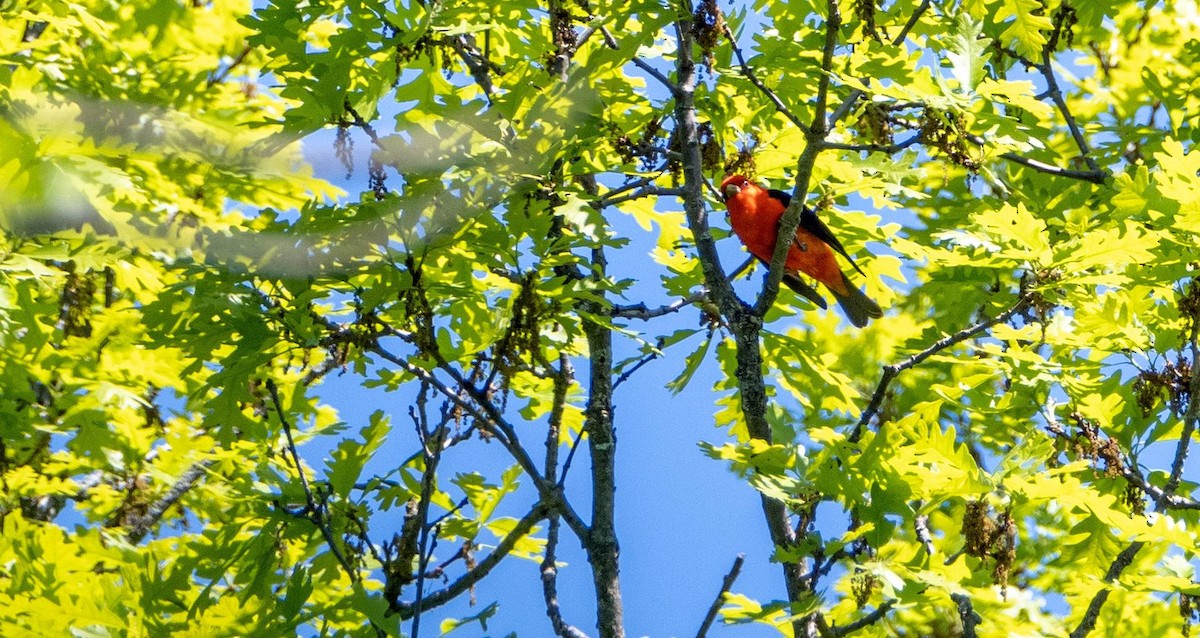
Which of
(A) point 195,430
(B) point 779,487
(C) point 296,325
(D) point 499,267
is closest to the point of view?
(B) point 779,487

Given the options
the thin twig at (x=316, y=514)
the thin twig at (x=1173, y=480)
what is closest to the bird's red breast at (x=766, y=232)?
the thin twig at (x=1173, y=480)

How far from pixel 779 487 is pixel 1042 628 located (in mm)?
1560

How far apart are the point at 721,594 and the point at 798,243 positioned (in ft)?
6.57

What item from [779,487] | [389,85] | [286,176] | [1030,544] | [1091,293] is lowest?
[779,487]

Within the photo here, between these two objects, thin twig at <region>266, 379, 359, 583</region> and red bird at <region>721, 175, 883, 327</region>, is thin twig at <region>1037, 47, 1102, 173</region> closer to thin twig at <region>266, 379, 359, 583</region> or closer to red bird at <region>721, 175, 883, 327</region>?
red bird at <region>721, 175, 883, 327</region>

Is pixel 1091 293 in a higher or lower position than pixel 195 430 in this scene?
lower

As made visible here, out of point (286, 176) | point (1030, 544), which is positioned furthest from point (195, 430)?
point (1030, 544)

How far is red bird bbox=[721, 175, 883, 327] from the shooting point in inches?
187

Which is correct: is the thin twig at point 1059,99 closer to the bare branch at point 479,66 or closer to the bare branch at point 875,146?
the bare branch at point 875,146

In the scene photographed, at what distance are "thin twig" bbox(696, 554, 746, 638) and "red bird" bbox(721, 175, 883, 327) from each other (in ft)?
5.16

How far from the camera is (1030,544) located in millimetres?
4926

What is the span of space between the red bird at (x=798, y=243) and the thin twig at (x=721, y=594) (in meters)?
1.57

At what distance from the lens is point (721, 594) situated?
3396 millimetres

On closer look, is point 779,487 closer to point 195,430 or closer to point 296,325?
point 296,325
